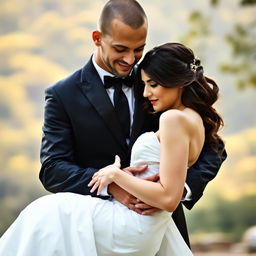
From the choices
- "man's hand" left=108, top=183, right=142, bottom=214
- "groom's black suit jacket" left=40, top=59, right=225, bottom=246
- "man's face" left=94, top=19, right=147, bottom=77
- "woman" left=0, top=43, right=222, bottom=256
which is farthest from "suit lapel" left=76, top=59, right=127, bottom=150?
"man's hand" left=108, top=183, right=142, bottom=214

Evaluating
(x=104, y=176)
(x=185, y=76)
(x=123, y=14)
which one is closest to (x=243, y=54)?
(x=123, y=14)

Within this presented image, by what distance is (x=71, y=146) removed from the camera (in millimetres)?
3359

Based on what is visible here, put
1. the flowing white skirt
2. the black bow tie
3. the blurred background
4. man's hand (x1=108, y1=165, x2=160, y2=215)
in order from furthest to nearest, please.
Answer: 1. the blurred background
2. the black bow tie
3. man's hand (x1=108, y1=165, x2=160, y2=215)
4. the flowing white skirt

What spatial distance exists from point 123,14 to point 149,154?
68cm

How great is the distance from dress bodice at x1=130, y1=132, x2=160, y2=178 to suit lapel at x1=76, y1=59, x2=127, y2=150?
0.24 meters

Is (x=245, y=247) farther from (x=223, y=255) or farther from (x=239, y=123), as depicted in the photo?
(x=239, y=123)

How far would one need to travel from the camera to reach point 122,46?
326 cm


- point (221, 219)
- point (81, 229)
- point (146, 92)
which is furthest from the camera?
point (221, 219)

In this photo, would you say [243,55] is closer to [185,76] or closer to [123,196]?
[185,76]

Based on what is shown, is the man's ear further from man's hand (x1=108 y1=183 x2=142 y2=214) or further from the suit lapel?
man's hand (x1=108 y1=183 x2=142 y2=214)

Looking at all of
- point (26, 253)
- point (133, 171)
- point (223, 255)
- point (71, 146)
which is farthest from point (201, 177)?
point (223, 255)

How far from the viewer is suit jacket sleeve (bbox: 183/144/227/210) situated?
322cm

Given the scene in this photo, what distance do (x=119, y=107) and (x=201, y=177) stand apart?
50 cm

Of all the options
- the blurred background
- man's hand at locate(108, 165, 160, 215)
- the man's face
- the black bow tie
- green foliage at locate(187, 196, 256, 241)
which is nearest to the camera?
man's hand at locate(108, 165, 160, 215)
